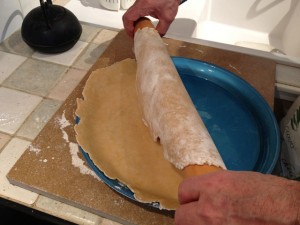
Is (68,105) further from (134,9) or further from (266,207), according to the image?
(266,207)

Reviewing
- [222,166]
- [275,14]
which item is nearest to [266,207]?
[222,166]

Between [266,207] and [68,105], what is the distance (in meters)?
0.52

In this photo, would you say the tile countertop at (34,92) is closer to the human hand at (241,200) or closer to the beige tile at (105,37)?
the beige tile at (105,37)

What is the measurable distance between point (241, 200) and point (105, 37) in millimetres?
780

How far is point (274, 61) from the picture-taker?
35.7 inches

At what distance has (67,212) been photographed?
57cm

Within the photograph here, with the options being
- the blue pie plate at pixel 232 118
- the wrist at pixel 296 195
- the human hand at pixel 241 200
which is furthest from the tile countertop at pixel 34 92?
the wrist at pixel 296 195

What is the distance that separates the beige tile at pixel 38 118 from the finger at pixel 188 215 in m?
0.42

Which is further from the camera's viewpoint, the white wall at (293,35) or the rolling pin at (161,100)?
the white wall at (293,35)

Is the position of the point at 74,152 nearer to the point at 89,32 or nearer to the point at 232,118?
the point at 232,118

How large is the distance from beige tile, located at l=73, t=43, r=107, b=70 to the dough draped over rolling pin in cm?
20

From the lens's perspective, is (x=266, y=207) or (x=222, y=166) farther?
(x=222, y=166)

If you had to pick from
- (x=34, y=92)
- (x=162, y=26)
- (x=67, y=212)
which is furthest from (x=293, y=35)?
(x=67, y=212)

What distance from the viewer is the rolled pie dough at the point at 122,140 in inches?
22.9
